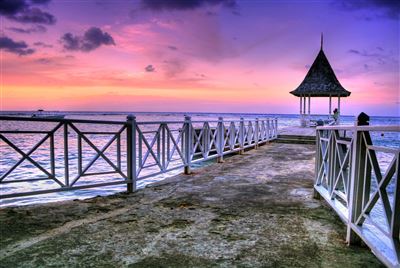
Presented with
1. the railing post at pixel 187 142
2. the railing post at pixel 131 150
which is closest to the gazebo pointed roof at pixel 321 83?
the railing post at pixel 187 142

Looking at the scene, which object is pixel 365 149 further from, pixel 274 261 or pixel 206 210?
pixel 206 210

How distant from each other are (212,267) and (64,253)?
4.30 feet

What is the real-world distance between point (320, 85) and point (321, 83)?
0.29 m

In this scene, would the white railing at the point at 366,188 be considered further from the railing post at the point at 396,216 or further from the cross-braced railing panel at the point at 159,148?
the cross-braced railing panel at the point at 159,148

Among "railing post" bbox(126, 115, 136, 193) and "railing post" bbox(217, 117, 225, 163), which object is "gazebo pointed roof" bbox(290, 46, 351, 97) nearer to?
"railing post" bbox(217, 117, 225, 163)

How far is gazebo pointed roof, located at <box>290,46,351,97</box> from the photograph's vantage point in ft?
69.0

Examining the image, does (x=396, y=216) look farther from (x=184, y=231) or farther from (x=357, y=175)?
(x=184, y=231)

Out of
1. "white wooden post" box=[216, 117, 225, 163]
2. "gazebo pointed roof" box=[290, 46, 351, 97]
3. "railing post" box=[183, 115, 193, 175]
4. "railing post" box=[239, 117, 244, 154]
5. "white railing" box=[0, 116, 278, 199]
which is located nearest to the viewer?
"white railing" box=[0, 116, 278, 199]

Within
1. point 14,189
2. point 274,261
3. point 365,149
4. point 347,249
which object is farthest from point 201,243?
point 14,189

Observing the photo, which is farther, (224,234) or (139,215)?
(139,215)

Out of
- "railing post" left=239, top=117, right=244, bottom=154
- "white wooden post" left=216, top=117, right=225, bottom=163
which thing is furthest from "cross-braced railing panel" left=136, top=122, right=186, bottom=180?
"railing post" left=239, top=117, right=244, bottom=154

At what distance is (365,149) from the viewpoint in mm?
2748

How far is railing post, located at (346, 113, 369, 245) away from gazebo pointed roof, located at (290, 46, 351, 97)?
1945 cm

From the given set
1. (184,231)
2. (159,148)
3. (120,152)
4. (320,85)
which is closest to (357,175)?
(184,231)
